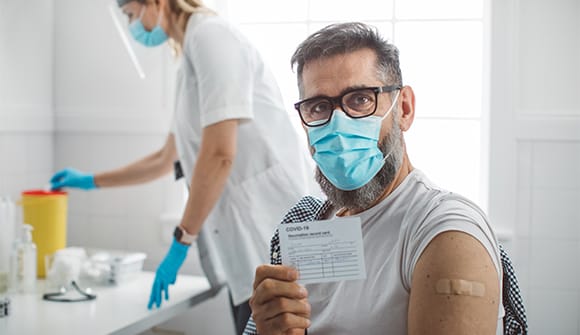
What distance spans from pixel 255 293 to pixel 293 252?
0.36 feet

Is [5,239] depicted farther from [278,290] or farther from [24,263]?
[278,290]

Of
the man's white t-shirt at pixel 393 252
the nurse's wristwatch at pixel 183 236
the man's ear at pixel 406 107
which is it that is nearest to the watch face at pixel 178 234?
the nurse's wristwatch at pixel 183 236

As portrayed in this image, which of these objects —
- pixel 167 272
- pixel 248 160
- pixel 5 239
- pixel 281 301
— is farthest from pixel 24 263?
pixel 281 301

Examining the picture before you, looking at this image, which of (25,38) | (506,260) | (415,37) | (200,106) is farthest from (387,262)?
(25,38)

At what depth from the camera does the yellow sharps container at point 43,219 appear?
1.95 meters

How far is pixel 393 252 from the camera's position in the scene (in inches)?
38.5

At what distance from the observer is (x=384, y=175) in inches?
40.9

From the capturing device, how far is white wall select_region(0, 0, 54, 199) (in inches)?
85.3

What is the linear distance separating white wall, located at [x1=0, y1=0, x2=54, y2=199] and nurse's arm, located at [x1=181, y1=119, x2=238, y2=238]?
3.02ft

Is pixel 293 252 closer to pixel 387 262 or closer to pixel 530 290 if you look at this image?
pixel 387 262

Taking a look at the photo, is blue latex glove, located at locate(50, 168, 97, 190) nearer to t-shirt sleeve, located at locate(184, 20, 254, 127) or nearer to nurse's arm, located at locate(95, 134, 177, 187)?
nurse's arm, located at locate(95, 134, 177, 187)

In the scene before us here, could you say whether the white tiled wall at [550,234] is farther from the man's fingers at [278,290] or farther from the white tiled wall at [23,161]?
the white tiled wall at [23,161]

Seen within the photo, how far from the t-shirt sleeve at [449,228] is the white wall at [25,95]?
169 centimetres

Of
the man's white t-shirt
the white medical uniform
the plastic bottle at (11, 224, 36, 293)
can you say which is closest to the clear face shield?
the white medical uniform
